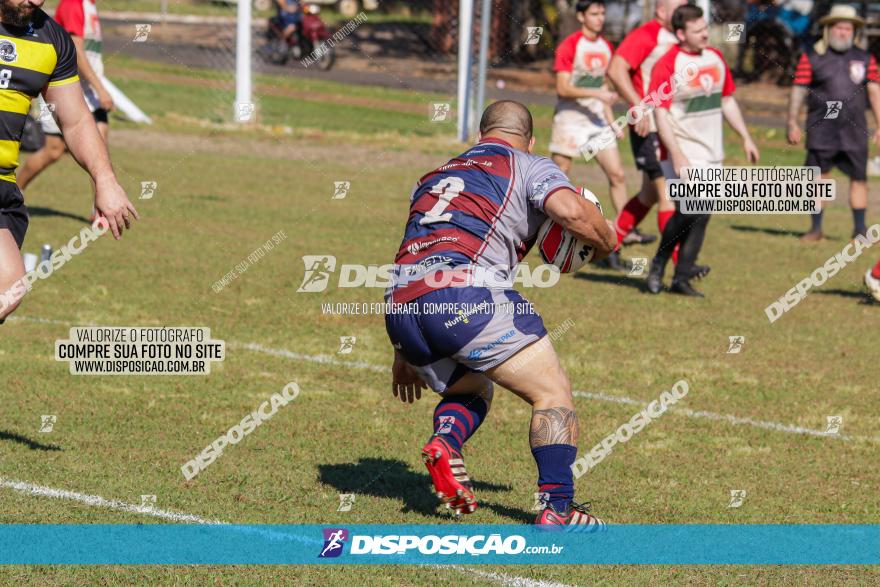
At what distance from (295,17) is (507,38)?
6.26 m

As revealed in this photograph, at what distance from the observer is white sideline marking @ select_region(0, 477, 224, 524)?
5.73 meters

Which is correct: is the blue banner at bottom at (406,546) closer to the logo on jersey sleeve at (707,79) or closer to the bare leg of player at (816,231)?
the logo on jersey sleeve at (707,79)

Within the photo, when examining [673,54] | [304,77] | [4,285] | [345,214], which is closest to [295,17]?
[304,77]

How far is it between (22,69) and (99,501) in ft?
6.68

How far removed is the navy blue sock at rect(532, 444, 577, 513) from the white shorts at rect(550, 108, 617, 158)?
7.83 m

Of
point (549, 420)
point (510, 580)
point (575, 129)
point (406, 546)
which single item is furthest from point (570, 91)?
point (510, 580)

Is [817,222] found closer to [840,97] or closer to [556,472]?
[840,97]

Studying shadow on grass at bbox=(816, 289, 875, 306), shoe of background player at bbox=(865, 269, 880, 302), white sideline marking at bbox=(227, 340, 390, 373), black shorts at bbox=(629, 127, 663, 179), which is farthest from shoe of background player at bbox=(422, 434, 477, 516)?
shadow on grass at bbox=(816, 289, 875, 306)

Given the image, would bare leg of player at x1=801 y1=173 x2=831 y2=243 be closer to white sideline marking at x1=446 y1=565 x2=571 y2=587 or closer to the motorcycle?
white sideline marking at x1=446 y1=565 x2=571 y2=587

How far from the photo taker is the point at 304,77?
33312 mm

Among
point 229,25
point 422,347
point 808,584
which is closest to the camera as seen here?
point 808,584

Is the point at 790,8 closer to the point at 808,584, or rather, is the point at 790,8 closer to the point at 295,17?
the point at 295,17

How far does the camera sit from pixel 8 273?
599 centimetres

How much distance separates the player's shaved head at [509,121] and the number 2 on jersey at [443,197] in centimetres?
34
